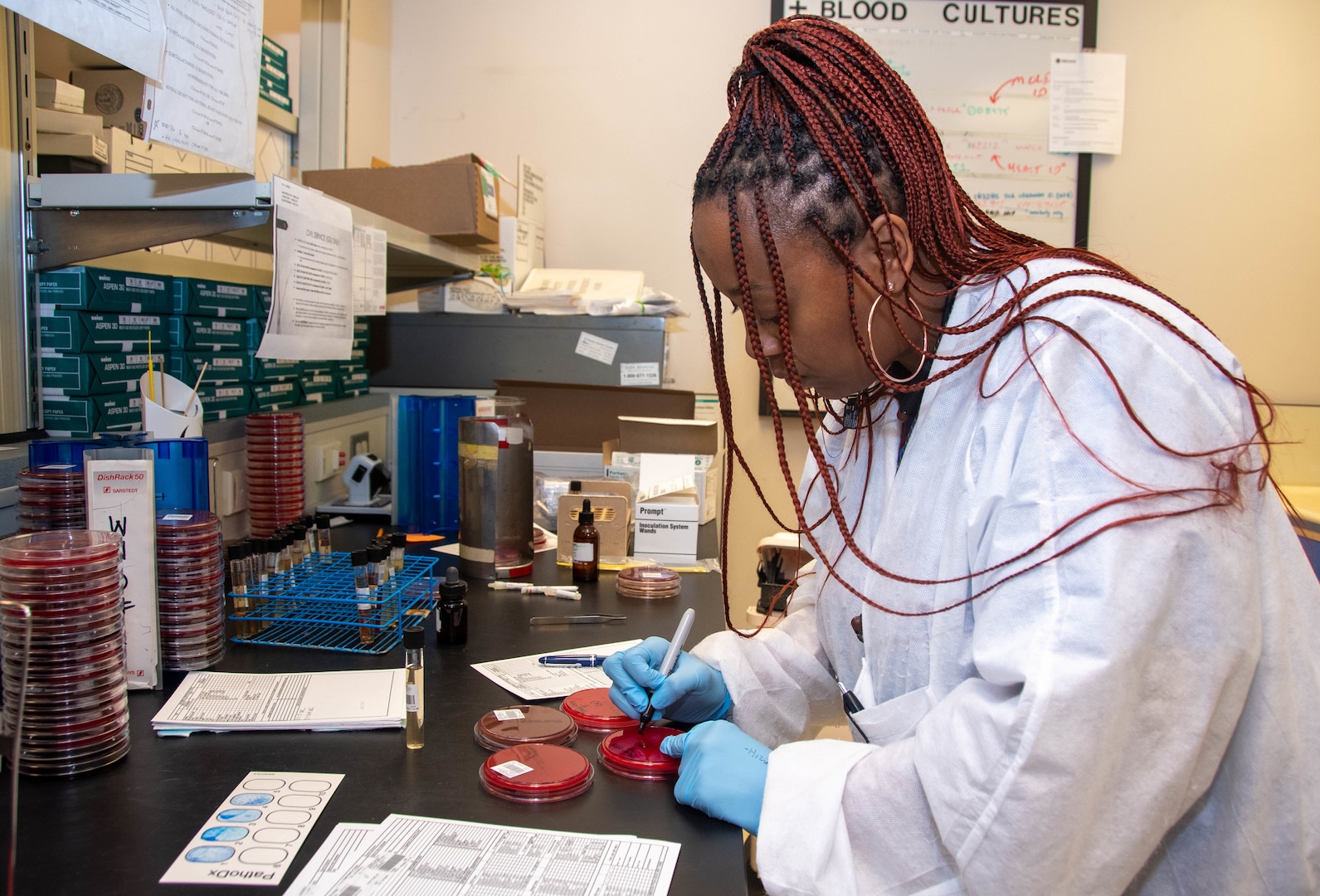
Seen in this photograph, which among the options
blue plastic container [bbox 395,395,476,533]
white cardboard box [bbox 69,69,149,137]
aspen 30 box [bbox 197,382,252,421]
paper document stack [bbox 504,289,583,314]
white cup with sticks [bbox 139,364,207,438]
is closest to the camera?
white cup with sticks [bbox 139,364,207,438]

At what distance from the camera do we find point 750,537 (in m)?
3.13

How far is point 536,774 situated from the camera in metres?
0.89

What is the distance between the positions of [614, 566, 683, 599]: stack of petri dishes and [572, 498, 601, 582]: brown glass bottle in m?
0.05

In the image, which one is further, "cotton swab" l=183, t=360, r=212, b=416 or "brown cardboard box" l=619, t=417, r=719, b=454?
"brown cardboard box" l=619, t=417, r=719, b=454

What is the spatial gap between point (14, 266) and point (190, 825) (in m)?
0.97

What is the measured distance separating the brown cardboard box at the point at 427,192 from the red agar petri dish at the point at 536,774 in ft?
5.81

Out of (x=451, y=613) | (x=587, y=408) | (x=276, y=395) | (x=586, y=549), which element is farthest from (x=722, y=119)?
(x=451, y=613)

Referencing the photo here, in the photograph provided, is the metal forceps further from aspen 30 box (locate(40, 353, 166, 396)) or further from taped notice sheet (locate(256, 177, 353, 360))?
aspen 30 box (locate(40, 353, 166, 396))

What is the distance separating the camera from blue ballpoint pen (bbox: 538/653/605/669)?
1.26 m

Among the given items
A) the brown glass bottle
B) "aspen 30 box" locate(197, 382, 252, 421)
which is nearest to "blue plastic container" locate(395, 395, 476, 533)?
"aspen 30 box" locate(197, 382, 252, 421)

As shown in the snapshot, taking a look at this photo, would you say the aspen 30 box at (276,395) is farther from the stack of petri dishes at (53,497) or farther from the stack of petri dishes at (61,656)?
the stack of petri dishes at (61,656)

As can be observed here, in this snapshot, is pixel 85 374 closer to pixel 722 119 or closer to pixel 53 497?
pixel 53 497

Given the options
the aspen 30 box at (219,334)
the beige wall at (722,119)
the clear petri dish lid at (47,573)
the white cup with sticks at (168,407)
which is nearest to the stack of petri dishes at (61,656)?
the clear petri dish lid at (47,573)

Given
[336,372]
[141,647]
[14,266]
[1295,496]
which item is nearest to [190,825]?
[141,647]
